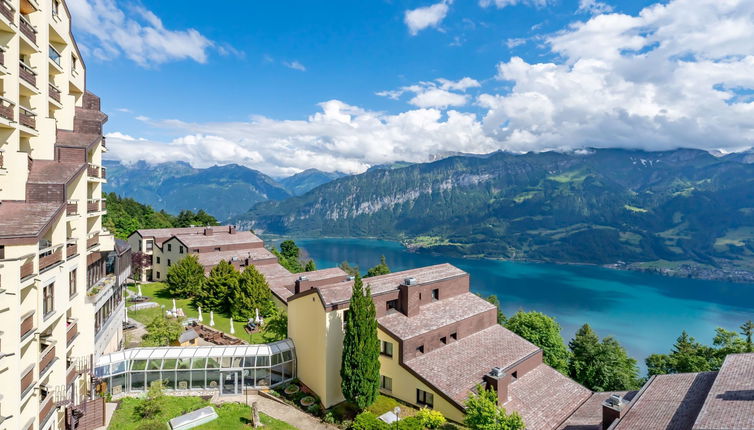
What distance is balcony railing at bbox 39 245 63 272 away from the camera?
18266 millimetres

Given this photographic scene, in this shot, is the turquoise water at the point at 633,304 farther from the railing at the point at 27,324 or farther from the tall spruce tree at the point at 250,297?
the railing at the point at 27,324

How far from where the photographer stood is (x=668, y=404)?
73.0 ft

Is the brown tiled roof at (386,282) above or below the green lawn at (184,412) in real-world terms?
above

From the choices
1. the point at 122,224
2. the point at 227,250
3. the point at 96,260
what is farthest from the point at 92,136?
the point at 122,224

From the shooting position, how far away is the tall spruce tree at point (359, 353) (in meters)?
27.9

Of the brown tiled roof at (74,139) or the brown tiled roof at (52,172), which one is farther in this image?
the brown tiled roof at (74,139)

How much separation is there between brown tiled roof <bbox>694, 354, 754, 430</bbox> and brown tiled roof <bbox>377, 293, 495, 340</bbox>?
735 inches

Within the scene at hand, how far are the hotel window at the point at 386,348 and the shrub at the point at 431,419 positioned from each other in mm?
5853

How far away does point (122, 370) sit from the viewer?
29156 millimetres

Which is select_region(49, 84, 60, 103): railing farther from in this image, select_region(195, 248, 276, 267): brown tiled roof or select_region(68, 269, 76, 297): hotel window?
select_region(195, 248, 276, 267): brown tiled roof

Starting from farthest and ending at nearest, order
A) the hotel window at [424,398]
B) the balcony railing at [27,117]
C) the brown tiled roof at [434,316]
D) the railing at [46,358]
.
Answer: the brown tiled roof at [434,316]
the hotel window at [424,398]
the railing at [46,358]
the balcony railing at [27,117]

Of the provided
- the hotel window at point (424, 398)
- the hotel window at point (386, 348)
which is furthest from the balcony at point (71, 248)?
the hotel window at point (424, 398)

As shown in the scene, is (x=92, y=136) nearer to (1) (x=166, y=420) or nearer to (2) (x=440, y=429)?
(1) (x=166, y=420)

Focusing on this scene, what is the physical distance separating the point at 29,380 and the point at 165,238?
5999 cm
